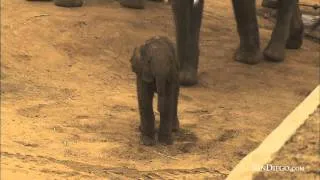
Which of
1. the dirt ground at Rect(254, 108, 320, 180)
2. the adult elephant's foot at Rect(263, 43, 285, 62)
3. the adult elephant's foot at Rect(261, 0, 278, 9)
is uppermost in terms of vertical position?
the dirt ground at Rect(254, 108, 320, 180)

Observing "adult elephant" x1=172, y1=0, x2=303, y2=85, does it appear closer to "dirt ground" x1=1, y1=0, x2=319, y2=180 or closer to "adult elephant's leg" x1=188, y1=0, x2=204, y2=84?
"adult elephant's leg" x1=188, y1=0, x2=204, y2=84

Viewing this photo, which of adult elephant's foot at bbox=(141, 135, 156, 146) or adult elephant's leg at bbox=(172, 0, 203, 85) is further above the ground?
adult elephant's leg at bbox=(172, 0, 203, 85)

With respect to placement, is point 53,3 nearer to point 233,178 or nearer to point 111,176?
point 111,176

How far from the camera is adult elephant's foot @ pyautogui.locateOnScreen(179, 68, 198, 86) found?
4.56 metres

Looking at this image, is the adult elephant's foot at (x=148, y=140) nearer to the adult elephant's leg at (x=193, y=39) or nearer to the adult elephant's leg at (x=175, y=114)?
the adult elephant's leg at (x=175, y=114)

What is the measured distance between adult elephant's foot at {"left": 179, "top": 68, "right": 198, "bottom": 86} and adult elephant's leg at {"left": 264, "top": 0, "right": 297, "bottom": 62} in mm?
1227

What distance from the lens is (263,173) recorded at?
1808 mm

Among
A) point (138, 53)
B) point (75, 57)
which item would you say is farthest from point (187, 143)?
point (75, 57)

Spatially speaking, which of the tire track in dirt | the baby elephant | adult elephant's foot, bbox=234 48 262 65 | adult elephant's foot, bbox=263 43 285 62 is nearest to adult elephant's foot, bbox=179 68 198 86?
adult elephant's foot, bbox=234 48 262 65

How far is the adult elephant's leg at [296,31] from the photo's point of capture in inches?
239

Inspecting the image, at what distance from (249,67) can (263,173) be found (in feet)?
11.8

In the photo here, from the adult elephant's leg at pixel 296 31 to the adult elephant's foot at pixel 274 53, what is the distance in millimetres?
512

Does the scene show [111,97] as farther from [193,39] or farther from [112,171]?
[112,171]

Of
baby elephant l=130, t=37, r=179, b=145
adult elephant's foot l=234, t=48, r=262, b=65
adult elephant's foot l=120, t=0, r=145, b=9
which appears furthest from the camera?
adult elephant's foot l=120, t=0, r=145, b=9
